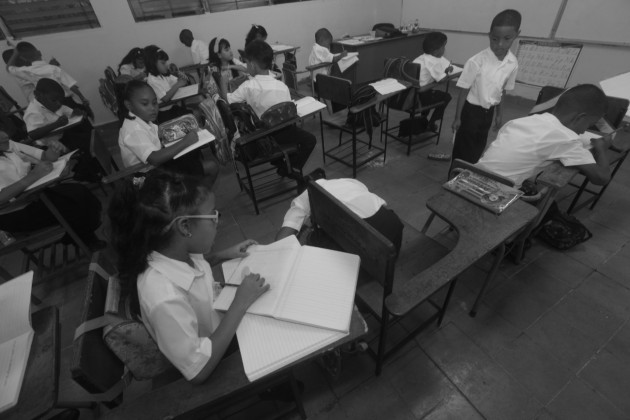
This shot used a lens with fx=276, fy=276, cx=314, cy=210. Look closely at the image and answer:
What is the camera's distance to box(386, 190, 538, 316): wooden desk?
93 cm

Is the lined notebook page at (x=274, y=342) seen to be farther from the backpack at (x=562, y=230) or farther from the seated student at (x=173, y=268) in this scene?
the backpack at (x=562, y=230)

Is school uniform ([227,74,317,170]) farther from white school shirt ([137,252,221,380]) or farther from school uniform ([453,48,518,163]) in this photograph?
white school shirt ([137,252,221,380])

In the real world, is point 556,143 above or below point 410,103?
above

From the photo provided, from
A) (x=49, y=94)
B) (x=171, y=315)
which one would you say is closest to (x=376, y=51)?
(x=49, y=94)

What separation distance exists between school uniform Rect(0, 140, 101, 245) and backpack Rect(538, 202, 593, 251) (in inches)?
137

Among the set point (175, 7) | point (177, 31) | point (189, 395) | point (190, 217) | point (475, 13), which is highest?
point (175, 7)

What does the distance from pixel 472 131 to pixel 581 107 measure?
1015mm

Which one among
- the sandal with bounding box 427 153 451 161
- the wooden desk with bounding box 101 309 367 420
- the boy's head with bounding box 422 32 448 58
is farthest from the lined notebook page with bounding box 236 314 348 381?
the boy's head with bounding box 422 32 448 58

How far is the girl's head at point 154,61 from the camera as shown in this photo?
3.81 metres

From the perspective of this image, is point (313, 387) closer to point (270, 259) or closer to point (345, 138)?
point (270, 259)

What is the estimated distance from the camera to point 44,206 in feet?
6.52

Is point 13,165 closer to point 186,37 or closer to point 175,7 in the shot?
point 186,37

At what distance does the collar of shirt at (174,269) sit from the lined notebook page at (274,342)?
23 centimetres

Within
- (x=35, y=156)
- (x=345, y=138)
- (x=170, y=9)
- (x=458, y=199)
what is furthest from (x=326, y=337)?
(x=170, y=9)
